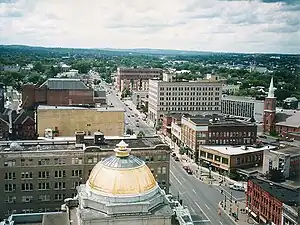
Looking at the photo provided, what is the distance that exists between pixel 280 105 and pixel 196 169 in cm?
1306

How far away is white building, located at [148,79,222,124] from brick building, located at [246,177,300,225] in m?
18.3

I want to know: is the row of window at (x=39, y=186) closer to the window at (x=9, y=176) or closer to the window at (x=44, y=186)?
the window at (x=44, y=186)

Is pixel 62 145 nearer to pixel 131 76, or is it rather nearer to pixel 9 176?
pixel 9 176

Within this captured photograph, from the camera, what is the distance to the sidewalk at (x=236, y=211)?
15406mm

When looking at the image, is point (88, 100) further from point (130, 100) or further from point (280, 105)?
point (130, 100)

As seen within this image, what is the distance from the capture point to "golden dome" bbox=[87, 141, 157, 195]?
9.29m

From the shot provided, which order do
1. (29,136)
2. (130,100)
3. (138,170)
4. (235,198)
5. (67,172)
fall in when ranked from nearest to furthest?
(138,170) → (67,172) → (235,198) → (29,136) → (130,100)

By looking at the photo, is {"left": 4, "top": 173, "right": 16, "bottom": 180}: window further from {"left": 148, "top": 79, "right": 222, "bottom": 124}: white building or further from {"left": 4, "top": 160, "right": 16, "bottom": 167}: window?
{"left": 148, "top": 79, "right": 222, "bottom": 124}: white building

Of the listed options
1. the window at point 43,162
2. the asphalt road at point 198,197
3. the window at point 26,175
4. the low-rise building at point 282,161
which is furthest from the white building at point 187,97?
the window at point 26,175

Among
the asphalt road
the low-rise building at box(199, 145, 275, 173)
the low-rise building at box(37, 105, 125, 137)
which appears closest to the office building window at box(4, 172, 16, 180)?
the low-rise building at box(37, 105, 125, 137)

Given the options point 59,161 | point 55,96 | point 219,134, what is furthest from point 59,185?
point 55,96

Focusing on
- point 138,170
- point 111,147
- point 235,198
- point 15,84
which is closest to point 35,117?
point 111,147

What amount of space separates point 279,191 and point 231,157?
6.65 meters

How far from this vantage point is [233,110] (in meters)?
36.1
